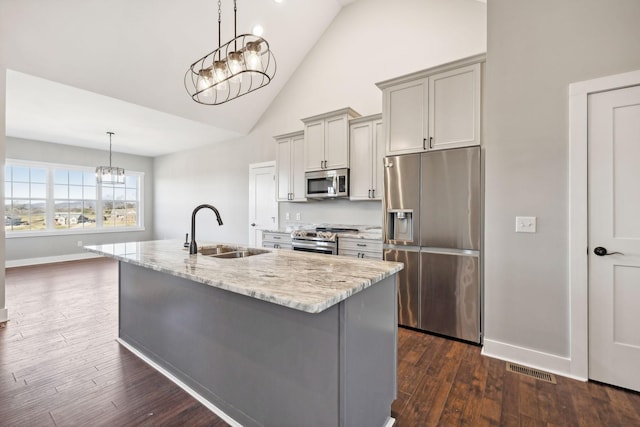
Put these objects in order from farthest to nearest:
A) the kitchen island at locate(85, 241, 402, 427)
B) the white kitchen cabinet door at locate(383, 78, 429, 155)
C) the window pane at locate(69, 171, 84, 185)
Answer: the window pane at locate(69, 171, 84, 185) → the white kitchen cabinet door at locate(383, 78, 429, 155) → the kitchen island at locate(85, 241, 402, 427)

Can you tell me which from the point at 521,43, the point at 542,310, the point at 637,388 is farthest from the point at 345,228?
the point at 637,388

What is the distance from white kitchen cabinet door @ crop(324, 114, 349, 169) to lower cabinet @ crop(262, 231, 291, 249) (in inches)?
46.0

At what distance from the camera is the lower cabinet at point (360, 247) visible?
330 centimetres

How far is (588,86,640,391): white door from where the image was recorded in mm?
1924

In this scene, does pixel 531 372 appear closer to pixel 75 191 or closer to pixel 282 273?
pixel 282 273

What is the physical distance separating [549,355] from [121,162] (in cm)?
876

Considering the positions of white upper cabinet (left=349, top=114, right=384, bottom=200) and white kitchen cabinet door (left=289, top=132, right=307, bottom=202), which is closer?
white upper cabinet (left=349, top=114, right=384, bottom=200)

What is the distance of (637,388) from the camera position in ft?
6.28

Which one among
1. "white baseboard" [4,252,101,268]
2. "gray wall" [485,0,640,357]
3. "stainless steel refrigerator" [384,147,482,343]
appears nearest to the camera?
"gray wall" [485,0,640,357]

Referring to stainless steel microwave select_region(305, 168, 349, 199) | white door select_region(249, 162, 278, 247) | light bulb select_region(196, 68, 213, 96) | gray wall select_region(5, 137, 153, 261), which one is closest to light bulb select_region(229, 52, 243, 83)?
light bulb select_region(196, 68, 213, 96)

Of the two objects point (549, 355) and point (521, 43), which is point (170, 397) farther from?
point (521, 43)

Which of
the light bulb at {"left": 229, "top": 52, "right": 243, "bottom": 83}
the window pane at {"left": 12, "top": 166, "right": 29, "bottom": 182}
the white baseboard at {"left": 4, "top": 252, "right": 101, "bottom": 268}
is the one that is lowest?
the white baseboard at {"left": 4, "top": 252, "right": 101, "bottom": 268}

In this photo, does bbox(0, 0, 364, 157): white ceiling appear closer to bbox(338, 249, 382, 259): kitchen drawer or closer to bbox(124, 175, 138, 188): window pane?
bbox(124, 175, 138, 188): window pane

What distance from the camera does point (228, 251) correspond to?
2.58 m
